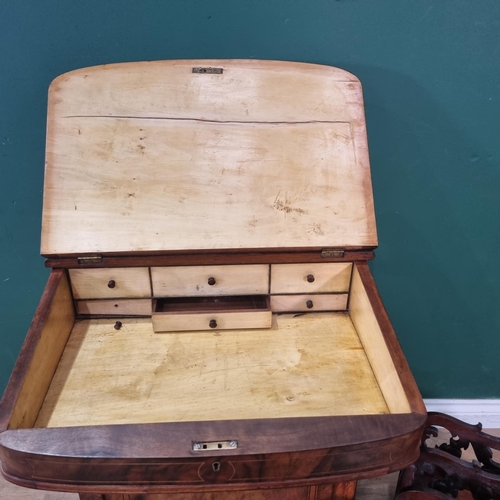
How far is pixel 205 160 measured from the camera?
1.31 metres

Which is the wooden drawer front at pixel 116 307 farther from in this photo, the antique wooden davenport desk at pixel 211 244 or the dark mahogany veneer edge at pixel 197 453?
the dark mahogany veneer edge at pixel 197 453

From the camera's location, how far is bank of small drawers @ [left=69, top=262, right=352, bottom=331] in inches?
51.6

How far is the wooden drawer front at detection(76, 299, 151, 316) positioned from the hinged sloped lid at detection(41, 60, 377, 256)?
17 centimetres

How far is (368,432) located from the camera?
907 mm

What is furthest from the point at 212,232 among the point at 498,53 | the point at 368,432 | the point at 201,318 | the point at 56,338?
the point at 498,53

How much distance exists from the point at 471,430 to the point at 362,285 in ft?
2.61

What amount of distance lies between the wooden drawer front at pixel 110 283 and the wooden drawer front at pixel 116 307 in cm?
2

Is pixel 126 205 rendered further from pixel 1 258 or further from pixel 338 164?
pixel 1 258

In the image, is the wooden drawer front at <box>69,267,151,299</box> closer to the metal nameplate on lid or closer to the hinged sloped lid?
the hinged sloped lid

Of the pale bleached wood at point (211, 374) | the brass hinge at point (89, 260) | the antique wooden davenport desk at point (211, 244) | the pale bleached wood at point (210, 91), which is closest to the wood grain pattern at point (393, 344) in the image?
the antique wooden davenport desk at point (211, 244)

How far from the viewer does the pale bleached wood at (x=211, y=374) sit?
3.52 feet

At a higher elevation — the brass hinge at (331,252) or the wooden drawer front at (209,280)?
the brass hinge at (331,252)

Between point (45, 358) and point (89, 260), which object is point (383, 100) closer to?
point (89, 260)

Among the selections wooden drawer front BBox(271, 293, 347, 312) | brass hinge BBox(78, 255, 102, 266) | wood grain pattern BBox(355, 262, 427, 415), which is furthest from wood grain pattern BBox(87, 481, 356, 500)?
brass hinge BBox(78, 255, 102, 266)
